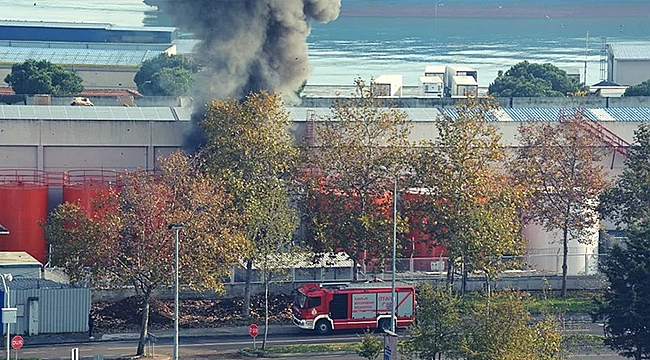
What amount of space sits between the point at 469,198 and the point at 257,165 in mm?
8023

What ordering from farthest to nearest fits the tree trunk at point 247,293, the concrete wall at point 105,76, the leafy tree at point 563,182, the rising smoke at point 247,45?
the concrete wall at point 105,76 → the rising smoke at point 247,45 → the leafy tree at point 563,182 → the tree trunk at point 247,293

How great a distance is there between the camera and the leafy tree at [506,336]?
32781 mm

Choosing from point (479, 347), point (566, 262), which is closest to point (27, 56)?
point (566, 262)

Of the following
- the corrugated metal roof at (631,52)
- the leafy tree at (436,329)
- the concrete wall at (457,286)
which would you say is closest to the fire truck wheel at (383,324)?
the concrete wall at (457,286)

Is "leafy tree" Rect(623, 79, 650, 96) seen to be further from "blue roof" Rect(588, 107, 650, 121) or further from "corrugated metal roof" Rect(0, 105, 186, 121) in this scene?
"corrugated metal roof" Rect(0, 105, 186, 121)

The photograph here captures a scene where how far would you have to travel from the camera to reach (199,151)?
54156 millimetres

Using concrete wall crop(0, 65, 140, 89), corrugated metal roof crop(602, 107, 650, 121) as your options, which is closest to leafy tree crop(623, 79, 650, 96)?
corrugated metal roof crop(602, 107, 650, 121)

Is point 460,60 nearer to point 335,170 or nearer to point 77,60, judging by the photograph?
point 77,60

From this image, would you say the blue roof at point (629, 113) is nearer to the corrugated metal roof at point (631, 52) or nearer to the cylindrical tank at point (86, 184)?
the cylindrical tank at point (86, 184)

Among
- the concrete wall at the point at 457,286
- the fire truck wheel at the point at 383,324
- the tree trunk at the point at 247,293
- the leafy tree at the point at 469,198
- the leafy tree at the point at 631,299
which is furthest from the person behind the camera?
the concrete wall at the point at 457,286

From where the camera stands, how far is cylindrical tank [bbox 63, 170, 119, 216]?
5238 cm

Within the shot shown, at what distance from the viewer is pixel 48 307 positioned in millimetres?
→ 44312

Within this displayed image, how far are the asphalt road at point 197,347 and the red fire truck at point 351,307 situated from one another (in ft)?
1.62

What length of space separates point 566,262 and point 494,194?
5.87 meters
